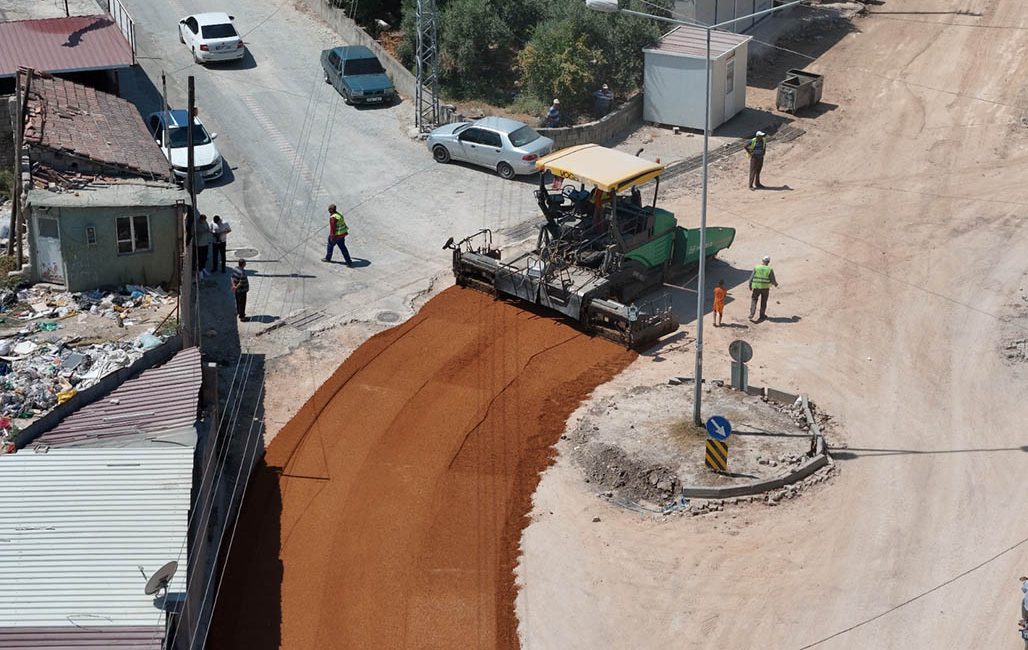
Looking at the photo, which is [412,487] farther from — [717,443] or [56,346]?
[56,346]

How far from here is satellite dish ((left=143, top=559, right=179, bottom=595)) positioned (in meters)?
14.9

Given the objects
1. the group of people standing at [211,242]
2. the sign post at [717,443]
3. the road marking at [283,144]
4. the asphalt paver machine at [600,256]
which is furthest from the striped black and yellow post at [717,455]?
the road marking at [283,144]

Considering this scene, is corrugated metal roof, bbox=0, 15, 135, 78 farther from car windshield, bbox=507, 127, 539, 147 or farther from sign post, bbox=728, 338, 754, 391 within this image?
sign post, bbox=728, 338, 754, 391

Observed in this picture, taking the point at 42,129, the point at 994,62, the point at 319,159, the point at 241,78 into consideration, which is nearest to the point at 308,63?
the point at 241,78

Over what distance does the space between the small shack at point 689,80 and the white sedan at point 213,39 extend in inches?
505

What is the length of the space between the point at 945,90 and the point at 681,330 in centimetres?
1779

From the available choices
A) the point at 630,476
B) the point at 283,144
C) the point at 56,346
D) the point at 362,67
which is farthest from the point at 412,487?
the point at 362,67

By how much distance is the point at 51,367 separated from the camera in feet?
68.7

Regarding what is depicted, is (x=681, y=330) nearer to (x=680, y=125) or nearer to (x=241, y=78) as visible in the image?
(x=680, y=125)

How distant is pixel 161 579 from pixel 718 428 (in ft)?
30.5

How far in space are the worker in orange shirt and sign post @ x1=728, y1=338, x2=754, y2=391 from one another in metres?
3.33

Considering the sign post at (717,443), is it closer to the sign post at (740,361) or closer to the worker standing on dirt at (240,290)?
the sign post at (740,361)

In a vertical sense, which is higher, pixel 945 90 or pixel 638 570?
pixel 945 90

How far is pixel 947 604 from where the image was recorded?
1838 cm
